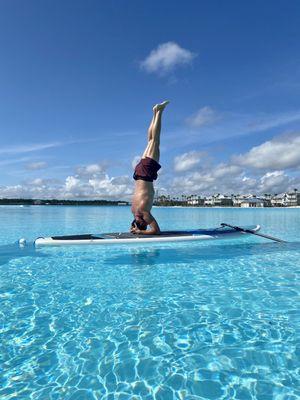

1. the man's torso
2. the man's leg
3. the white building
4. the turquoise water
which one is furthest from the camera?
the white building

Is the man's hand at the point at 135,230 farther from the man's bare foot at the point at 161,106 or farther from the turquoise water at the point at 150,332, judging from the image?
the man's bare foot at the point at 161,106

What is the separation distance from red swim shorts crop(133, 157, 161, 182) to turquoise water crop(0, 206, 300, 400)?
3.87 metres

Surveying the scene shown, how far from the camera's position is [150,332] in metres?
4.79

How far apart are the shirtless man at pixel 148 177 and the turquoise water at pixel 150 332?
291 centimetres

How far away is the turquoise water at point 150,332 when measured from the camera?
349 centimetres

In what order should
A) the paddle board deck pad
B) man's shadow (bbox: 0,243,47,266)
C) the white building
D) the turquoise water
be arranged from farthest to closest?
the white building < man's shadow (bbox: 0,243,47,266) < the paddle board deck pad < the turquoise water

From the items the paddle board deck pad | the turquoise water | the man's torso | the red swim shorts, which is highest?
the red swim shorts

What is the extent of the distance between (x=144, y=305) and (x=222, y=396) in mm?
2816

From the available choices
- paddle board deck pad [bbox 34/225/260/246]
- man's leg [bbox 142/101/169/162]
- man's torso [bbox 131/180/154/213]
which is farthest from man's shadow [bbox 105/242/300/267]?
man's leg [bbox 142/101/169/162]

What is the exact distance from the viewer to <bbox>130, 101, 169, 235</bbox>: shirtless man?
11.8 m

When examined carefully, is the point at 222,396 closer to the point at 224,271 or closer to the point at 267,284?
the point at 267,284

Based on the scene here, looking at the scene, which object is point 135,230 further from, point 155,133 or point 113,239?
point 155,133

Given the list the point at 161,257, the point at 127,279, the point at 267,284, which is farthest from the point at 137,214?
the point at 267,284

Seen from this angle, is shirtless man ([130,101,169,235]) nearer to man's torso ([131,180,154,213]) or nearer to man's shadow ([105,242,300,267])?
man's torso ([131,180,154,213])
